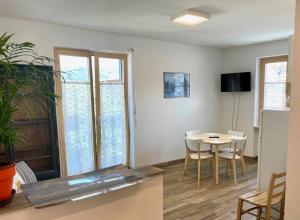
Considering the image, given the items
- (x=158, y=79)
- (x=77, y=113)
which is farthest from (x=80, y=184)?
(x=158, y=79)

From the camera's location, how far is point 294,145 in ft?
6.46

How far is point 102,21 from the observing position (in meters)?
3.44

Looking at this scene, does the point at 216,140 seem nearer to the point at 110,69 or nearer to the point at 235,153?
the point at 235,153

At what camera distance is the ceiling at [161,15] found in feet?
8.86

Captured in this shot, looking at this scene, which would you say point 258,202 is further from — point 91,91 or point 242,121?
point 242,121

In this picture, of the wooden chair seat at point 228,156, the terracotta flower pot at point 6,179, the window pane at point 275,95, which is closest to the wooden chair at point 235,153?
the wooden chair seat at point 228,156

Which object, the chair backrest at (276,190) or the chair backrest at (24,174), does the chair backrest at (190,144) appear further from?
the chair backrest at (24,174)

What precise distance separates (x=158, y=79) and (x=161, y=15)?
184 cm

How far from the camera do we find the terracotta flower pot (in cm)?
114

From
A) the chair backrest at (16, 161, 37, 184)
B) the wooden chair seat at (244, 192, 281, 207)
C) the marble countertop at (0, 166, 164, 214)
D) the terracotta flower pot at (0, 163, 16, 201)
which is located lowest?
the wooden chair seat at (244, 192, 281, 207)

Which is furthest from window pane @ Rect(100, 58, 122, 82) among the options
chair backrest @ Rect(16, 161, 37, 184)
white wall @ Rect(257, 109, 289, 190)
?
white wall @ Rect(257, 109, 289, 190)

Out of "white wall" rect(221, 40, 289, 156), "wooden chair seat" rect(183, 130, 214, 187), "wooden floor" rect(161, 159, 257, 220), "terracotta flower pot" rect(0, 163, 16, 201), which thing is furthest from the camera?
"white wall" rect(221, 40, 289, 156)

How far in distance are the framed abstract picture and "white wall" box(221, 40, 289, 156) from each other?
4.16ft

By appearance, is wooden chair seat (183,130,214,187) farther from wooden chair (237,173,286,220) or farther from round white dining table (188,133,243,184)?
wooden chair (237,173,286,220)
